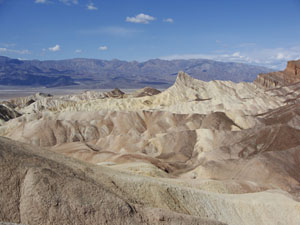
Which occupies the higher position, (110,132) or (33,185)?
(33,185)

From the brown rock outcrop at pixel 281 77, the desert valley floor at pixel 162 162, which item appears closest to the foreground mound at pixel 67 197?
the desert valley floor at pixel 162 162

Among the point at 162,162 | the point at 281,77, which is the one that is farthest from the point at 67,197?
the point at 281,77

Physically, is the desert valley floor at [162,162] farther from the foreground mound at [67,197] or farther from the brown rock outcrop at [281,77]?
the brown rock outcrop at [281,77]

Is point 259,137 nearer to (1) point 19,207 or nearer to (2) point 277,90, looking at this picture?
Result: (2) point 277,90

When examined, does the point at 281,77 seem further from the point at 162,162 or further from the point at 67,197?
the point at 67,197

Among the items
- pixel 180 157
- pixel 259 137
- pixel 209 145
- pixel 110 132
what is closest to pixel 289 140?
pixel 259 137
